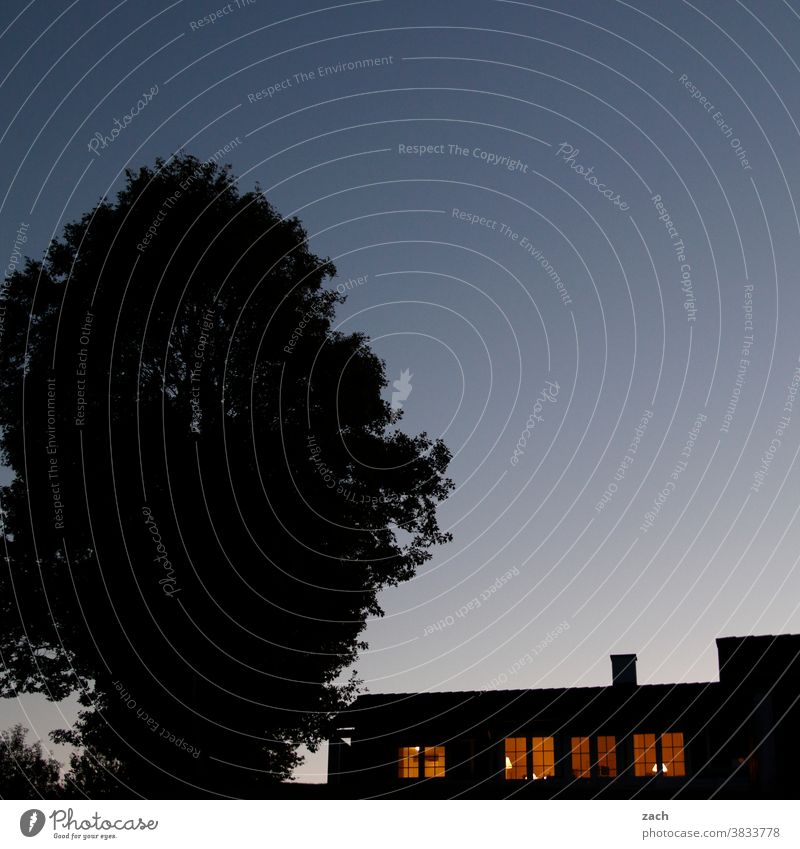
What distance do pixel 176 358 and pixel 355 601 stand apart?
6.38 m

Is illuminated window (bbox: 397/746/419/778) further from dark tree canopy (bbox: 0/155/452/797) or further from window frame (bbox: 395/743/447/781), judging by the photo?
dark tree canopy (bbox: 0/155/452/797)

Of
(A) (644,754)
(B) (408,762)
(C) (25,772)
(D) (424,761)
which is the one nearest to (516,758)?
(D) (424,761)

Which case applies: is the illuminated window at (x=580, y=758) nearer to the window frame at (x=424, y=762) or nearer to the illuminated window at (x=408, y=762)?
the window frame at (x=424, y=762)

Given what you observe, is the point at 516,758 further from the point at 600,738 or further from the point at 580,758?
the point at 600,738

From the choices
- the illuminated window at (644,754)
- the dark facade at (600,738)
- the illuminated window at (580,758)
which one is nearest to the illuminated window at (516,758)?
the dark facade at (600,738)

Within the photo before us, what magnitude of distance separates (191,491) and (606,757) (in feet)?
54.8

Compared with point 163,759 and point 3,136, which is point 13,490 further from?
point 3,136

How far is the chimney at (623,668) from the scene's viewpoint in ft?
101

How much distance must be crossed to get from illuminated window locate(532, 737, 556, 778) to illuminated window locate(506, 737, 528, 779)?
1.28ft

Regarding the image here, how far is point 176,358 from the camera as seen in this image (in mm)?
20656

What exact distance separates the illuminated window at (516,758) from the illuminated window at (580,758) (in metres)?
1.53

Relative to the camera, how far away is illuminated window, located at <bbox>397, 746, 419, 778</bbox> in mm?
31141
